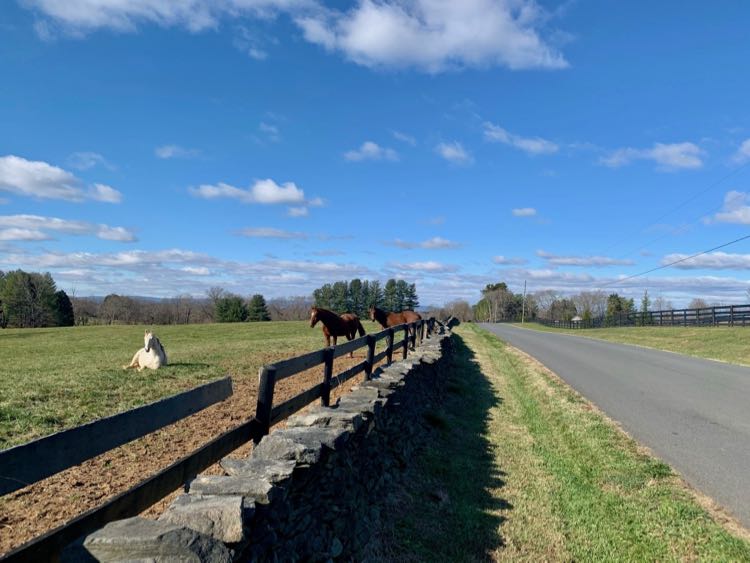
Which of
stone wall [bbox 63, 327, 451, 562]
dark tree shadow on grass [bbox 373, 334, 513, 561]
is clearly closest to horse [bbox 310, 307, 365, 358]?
dark tree shadow on grass [bbox 373, 334, 513, 561]

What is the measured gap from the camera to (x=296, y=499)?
3.64 meters

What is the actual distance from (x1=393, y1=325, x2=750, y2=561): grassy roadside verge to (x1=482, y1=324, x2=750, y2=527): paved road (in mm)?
447

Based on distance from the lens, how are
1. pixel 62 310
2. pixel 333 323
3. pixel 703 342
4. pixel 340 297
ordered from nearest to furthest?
pixel 333 323
pixel 703 342
pixel 62 310
pixel 340 297

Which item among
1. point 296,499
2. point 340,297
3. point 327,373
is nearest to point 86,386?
Answer: point 327,373

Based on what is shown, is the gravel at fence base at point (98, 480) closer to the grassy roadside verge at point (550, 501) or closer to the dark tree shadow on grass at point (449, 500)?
the dark tree shadow on grass at point (449, 500)

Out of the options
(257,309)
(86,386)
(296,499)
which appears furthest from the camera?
(257,309)

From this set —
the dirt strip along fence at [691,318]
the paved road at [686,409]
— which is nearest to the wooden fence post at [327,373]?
the paved road at [686,409]

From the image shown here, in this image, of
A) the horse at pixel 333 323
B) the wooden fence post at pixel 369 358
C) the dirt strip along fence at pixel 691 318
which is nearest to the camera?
the wooden fence post at pixel 369 358

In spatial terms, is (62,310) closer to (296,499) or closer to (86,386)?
(86,386)

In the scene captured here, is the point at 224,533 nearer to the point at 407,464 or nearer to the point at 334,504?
the point at 334,504

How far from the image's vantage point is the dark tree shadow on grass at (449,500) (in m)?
5.05

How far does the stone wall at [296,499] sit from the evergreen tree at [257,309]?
72.5 m

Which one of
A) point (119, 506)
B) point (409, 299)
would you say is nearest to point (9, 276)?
point (409, 299)

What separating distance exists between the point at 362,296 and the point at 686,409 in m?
90.0
